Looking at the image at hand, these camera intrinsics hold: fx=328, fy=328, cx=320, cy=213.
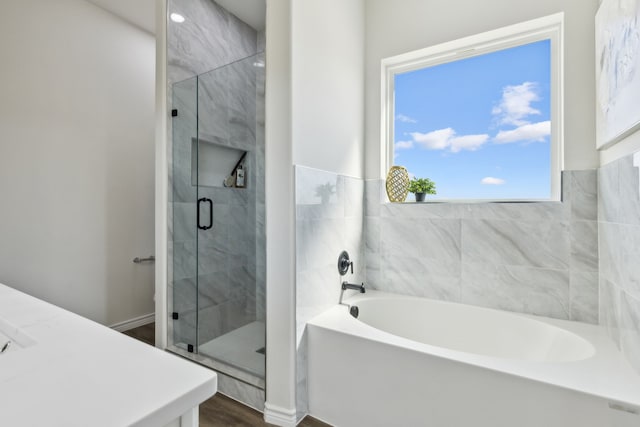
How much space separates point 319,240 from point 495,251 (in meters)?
1.12

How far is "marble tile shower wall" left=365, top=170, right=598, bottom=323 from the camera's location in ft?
6.06

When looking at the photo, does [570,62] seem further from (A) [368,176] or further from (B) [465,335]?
(B) [465,335]

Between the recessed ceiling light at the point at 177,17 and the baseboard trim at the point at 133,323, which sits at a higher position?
the recessed ceiling light at the point at 177,17

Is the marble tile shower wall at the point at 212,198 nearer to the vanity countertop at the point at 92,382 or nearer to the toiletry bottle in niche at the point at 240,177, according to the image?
the toiletry bottle in niche at the point at 240,177

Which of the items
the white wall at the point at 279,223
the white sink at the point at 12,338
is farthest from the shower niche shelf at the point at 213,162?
the white sink at the point at 12,338

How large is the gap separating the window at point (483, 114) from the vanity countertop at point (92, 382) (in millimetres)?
2112

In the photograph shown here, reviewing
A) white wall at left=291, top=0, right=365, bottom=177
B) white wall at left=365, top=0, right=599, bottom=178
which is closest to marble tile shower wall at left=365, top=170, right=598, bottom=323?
white wall at left=365, top=0, right=599, bottom=178

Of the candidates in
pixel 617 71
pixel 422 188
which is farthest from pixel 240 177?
pixel 617 71

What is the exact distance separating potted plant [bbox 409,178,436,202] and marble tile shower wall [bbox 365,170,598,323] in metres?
0.10

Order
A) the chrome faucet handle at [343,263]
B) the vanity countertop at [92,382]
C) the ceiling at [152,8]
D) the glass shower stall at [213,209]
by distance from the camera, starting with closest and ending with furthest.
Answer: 1. the vanity countertop at [92,382]
2. the chrome faucet handle at [343,263]
3. the glass shower stall at [213,209]
4. the ceiling at [152,8]

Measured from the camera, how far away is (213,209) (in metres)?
2.41

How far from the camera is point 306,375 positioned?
5.97 feet

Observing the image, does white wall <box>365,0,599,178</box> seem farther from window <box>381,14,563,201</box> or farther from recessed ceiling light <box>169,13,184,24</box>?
recessed ceiling light <box>169,13,184,24</box>

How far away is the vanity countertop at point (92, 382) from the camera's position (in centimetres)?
57
